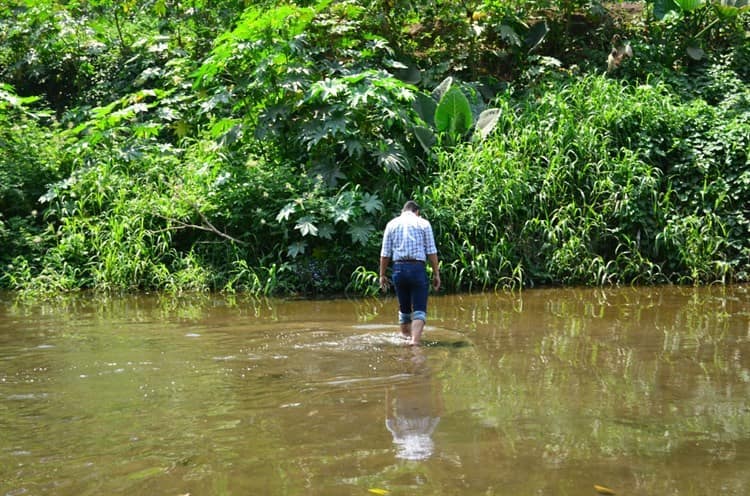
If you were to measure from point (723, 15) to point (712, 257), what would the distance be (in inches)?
223

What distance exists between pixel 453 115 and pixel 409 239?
4911 mm

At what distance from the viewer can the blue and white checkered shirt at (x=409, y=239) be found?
310 inches

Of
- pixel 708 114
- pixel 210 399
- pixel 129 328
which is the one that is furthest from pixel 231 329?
pixel 708 114

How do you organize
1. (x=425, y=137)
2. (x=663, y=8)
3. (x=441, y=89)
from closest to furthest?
(x=425, y=137) → (x=441, y=89) → (x=663, y=8)

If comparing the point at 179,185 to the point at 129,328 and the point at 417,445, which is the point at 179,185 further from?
the point at 417,445

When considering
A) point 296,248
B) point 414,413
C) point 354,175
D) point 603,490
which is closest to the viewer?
point 603,490

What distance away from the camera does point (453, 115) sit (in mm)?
12305

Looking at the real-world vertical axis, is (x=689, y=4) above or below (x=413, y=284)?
above

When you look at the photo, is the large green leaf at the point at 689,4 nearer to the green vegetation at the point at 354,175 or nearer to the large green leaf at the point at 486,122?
the green vegetation at the point at 354,175

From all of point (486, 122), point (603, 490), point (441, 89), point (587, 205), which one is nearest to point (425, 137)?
point (486, 122)

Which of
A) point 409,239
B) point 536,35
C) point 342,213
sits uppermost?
point 536,35

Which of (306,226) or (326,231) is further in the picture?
(326,231)

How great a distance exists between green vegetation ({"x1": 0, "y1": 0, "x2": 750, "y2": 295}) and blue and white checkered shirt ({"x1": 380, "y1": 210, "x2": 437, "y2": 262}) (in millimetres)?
2765

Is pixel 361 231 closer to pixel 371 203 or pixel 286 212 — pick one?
pixel 371 203
